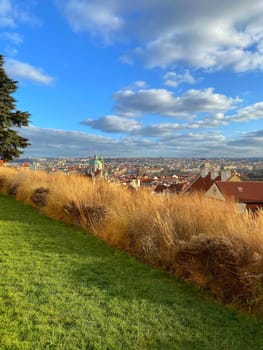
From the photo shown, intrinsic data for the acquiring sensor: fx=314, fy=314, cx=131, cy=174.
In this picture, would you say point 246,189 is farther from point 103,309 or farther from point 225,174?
point 103,309

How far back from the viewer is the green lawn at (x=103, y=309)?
2.55 metres

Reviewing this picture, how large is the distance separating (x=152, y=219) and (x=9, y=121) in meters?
16.7

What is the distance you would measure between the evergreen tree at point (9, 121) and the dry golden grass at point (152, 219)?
1195cm

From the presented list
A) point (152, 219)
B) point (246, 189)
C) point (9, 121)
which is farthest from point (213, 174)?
point (152, 219)

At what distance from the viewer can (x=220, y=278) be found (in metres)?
3.69

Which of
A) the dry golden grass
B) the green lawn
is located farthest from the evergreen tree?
the green lawn

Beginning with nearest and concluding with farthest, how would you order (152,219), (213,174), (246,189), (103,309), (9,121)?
1. (103,309)
2. (152,219)
3. (9,121)
4. (246,189)
5. (213,174)

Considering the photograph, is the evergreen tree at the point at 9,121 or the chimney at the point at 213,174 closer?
the evergreen tree at the point at 9,121

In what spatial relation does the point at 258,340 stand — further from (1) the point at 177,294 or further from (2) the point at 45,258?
(2) the point at 45,258

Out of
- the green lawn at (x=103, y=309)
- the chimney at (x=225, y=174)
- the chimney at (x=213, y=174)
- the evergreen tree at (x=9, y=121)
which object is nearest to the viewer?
the green lawn at (x=103, y=309)

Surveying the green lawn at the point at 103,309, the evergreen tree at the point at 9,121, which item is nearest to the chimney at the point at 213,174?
the evergreen tree at the point at 9,121

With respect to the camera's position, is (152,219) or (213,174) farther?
(213,174)

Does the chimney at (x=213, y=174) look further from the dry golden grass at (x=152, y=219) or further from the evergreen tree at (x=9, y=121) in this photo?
the dry golden grass at (x=152, y=219)

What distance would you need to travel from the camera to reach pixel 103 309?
307 centimetres
